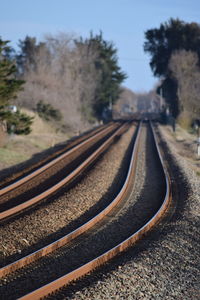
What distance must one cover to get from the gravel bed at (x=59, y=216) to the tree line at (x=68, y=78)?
25550mm

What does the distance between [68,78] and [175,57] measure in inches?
517

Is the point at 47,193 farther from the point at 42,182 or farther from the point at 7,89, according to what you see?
the point at 7,89

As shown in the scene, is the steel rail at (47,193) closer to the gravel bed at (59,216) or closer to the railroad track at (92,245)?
the gravel bed at (59,216)

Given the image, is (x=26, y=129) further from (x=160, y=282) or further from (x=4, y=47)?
(x=160, y=282)

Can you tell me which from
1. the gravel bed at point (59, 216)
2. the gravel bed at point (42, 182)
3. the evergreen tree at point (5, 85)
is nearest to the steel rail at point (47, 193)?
the gravel bed at point (42, 182)

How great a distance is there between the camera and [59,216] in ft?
37.2

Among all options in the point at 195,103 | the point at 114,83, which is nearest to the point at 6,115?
the point at 195,103

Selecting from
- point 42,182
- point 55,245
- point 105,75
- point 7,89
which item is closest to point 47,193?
point 42,182

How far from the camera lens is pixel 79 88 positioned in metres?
60.8

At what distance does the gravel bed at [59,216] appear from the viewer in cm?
921

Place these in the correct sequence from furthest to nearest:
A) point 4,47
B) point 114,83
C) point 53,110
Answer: point 114,83, point 53,110, point 4,47

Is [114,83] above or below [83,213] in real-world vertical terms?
above

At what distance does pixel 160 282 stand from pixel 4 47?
802 inches

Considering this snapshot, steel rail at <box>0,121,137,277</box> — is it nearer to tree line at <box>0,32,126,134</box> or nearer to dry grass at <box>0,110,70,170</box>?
dry grass at <box>0,110,70,170</box>
